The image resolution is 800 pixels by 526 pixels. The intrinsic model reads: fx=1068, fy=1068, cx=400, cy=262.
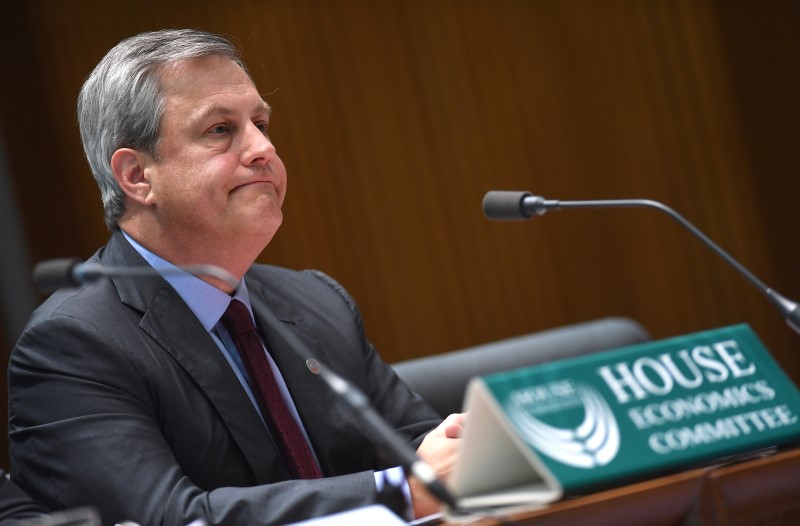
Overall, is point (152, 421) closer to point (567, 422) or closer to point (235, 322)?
point (235, 322)

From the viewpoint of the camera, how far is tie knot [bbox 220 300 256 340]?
2076mm

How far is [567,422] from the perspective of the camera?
47.6 inches

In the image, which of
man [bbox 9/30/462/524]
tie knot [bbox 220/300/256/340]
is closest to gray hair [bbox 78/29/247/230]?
man [bbox 9/30/462/524]

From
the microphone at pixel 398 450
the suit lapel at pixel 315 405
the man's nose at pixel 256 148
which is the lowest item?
the suit lapel at pixel 315 405

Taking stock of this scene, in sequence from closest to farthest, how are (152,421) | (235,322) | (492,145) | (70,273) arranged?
(70,273), (152,421), (235,322), (492,145)

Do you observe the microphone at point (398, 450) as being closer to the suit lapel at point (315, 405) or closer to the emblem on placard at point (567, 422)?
the emblem on placard at point (567, 422)

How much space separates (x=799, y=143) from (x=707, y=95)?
439 mm

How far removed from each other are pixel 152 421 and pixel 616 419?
92 centimetres

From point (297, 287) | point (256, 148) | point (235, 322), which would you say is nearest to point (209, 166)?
point (256, 148)

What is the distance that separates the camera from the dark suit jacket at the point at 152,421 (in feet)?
5.42

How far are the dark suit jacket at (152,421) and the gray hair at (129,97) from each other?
0.59ft

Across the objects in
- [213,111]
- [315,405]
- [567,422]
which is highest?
[213,111]

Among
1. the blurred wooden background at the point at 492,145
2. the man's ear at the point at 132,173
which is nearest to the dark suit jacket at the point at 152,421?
the man's ear at the point at 132,173

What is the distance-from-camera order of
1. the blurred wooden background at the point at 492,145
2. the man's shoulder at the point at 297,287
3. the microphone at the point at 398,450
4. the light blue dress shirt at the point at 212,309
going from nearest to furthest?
1. the microphone at the point at 398,450
2. the light blue dress shirt at the point at 212,309
3. the man's shoulder at the point at 297,287
4. the blurred wooden background at the point at 492,145
